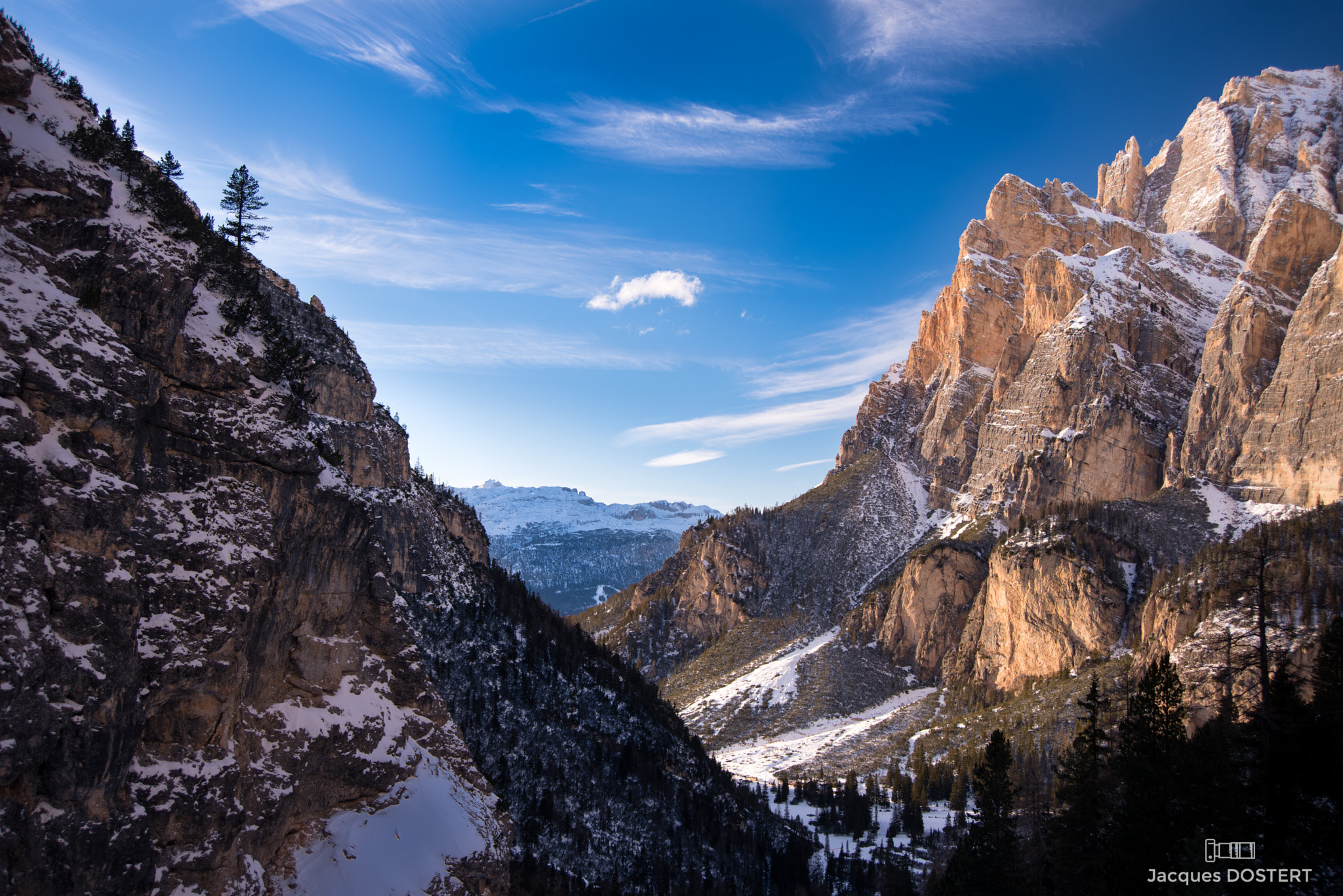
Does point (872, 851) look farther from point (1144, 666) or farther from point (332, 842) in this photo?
point (332, 842)

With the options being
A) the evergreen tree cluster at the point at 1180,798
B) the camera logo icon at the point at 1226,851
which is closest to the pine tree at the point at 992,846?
the evergreen tree cluster at the point at 1180,798

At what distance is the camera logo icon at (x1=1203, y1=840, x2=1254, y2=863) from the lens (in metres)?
28.1

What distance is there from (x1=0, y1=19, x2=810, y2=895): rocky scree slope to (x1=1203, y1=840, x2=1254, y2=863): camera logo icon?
3021 cm

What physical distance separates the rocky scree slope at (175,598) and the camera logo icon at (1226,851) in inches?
1189

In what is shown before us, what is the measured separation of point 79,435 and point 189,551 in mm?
5392

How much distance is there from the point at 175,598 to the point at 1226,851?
38988 millimetres

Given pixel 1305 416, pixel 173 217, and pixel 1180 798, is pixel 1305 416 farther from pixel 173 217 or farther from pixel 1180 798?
pixel 173 217

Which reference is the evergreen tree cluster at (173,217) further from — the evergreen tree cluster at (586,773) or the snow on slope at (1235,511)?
the snow on slope at (1235,511)

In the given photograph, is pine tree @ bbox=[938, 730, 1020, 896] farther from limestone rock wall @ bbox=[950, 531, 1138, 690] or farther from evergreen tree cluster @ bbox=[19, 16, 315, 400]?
limestone rock wall @ bbox=[950, 531, 1138, 690]

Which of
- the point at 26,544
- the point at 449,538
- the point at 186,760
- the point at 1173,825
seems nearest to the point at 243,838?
the point at 186,760

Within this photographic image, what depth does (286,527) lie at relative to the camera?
2825 centimetres

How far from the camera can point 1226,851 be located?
29000mm

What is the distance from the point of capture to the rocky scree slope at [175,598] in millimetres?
17906

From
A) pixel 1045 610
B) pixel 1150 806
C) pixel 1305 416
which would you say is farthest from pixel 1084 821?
pixel 1305 416
